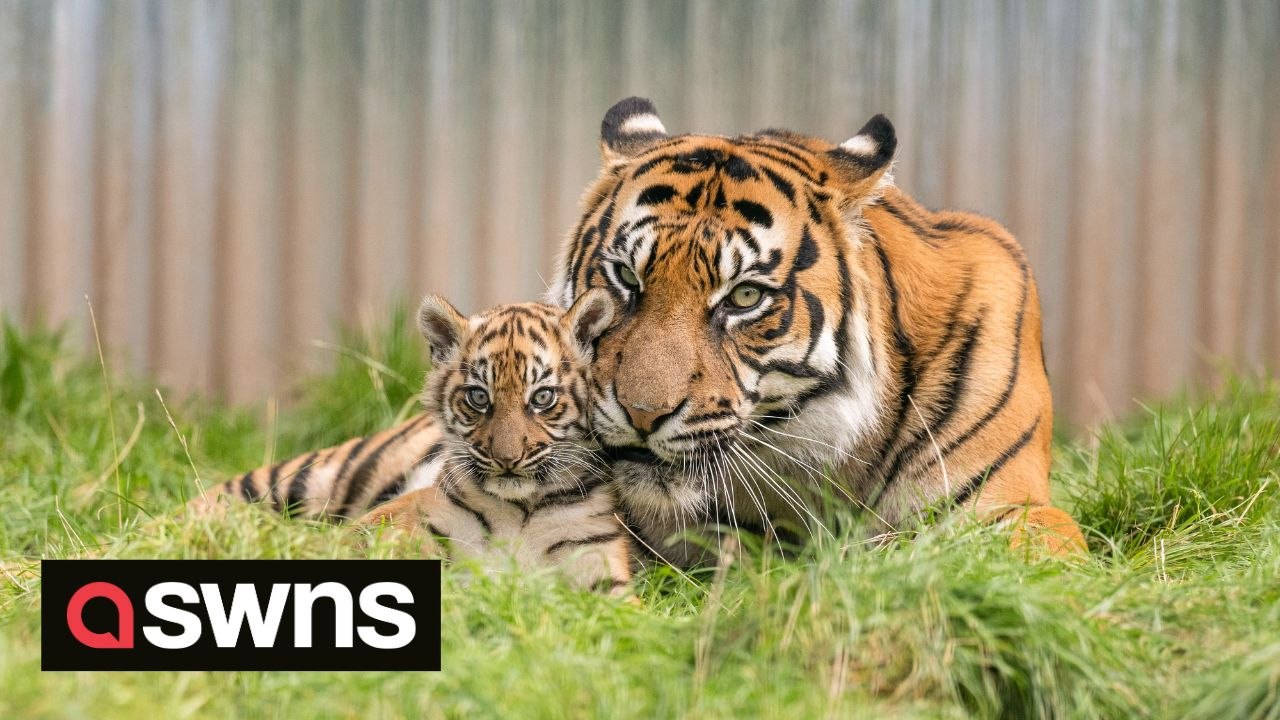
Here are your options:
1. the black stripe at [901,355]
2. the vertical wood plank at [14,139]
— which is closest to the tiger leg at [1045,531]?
the black stripe at [901,355]

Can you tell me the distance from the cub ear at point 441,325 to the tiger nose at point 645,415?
53 cm

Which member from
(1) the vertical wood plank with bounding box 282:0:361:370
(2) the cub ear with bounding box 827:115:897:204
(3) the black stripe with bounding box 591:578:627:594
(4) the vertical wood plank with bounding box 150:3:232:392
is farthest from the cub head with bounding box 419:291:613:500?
(4) the vertical wood plank with bounding box 150:3:232:392

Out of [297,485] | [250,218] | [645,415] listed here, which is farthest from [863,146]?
[250,218]

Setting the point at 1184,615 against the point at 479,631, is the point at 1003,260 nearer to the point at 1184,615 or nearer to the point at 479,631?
the point at 1184,615

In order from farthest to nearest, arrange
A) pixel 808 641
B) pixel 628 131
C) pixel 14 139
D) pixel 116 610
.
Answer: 1. pixel 14 139
2. pixel 628 131
3. pixel 116 610
4. pixel 808 641

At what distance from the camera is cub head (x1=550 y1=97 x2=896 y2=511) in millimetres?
2623

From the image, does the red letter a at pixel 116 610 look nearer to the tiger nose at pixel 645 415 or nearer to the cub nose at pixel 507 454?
the cub nose at pixel 507 454

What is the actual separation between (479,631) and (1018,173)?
442 centimetres

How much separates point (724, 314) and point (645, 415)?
294mm

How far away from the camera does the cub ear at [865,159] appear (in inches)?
113

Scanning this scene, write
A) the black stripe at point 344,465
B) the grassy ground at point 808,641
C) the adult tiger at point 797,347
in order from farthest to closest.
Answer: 1. the black stripe at point 344,465
2. the adult tiger at point 797,347
3. the grassy ground at point 808,641

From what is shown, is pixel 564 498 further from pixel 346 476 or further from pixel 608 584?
pixel 346 476

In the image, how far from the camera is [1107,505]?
333 cm

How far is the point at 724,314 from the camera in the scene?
2703mm
